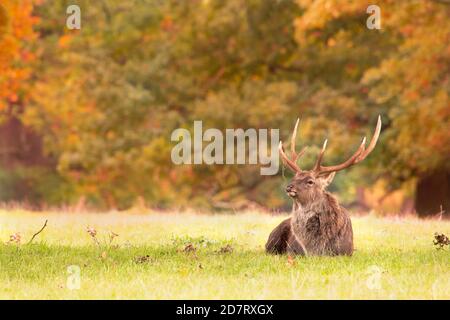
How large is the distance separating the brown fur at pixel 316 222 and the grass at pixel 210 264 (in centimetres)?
35

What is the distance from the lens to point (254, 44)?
26578 mm

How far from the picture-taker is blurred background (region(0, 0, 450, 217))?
2356 centimetres

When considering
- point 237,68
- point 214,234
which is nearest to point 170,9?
point 237,68

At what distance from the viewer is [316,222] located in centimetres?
1138

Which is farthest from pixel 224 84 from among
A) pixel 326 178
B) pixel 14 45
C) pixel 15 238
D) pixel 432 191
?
pixel 326 178

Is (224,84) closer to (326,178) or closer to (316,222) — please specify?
(326,178)

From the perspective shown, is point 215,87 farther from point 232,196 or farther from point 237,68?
point 232,196

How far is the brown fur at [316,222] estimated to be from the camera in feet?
36.9

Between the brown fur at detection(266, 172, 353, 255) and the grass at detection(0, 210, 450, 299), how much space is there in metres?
0.35

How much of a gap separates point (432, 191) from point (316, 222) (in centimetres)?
1464

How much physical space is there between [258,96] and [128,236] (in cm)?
1306

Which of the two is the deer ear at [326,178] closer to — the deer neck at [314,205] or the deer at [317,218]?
the deer at [317,218]

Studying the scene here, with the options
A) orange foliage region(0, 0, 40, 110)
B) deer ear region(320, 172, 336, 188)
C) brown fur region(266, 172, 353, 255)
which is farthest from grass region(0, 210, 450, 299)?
orange foliage region(0, 0, 40, 110)

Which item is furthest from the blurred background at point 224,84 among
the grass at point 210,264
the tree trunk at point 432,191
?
the grass at point 210,264
